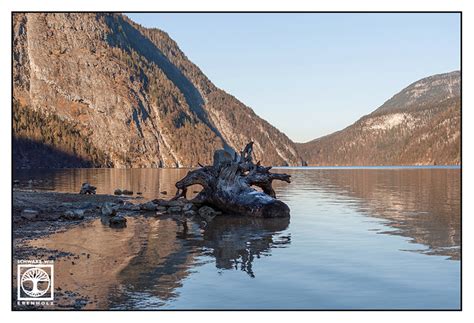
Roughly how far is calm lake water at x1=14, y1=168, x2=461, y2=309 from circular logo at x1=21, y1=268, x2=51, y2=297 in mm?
573

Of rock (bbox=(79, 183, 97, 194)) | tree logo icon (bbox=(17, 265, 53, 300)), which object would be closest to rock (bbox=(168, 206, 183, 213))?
rock (bbox=(79, 183, 97, 194))

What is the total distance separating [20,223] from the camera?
936 inches

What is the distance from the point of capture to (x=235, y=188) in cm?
2997

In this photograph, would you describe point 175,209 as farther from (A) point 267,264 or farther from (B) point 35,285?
(B) point 35,285

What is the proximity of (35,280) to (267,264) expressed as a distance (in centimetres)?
643

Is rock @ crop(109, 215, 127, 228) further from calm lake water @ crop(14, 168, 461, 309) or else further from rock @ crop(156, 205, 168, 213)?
rock @ crop(156, 205, 168, 213)

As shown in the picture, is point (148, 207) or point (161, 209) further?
point (161, 209)

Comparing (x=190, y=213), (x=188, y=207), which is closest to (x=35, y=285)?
(x=190, y=213)

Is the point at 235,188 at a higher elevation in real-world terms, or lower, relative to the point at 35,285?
higher

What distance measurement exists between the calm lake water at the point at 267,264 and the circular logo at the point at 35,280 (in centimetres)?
57

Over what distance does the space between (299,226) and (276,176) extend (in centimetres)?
1062

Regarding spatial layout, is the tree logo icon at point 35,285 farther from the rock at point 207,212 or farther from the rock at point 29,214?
the rock at point 207,212

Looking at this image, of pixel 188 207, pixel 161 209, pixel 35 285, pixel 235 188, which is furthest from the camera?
pixel 161 209

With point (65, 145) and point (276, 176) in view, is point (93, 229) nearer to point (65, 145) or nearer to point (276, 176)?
point (276, 176)
